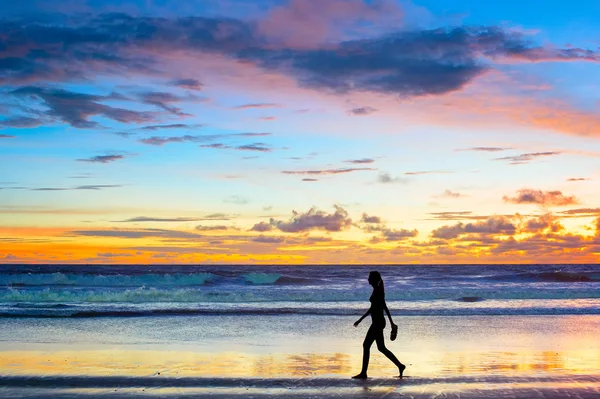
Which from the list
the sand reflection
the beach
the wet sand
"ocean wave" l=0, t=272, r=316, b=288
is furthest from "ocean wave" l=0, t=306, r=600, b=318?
"ocean wave" l=0, t=272, r=316, b=288

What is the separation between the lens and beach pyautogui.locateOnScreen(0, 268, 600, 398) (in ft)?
35.6

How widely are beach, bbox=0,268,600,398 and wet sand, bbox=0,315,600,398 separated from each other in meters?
0.03

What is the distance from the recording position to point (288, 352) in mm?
14789

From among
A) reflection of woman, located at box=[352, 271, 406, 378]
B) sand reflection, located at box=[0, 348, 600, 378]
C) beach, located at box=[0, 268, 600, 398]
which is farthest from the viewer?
sand reflection, located at box=[0, 348, 600, 378]

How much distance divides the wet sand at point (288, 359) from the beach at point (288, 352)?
0.09ft

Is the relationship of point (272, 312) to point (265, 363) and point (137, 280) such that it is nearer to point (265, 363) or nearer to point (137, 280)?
point (265, 363)

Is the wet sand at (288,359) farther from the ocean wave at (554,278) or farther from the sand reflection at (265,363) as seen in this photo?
the ocean wave at (554,278)

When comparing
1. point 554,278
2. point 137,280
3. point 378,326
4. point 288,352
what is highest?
point 378,326

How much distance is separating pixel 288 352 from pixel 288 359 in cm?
103

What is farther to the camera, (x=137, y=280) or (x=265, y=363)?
(x=137, y=280)

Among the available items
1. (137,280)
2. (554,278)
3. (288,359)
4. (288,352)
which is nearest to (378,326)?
(288,359)

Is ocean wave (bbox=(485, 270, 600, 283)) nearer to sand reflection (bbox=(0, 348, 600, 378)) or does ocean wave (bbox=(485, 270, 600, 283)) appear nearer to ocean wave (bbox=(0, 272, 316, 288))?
ocean wave (bbox=(0, 272, 316, 288))

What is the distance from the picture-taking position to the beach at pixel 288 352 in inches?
427

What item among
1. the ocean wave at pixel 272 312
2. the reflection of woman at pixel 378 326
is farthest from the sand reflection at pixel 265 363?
the ocean wave at pixel 272 312
